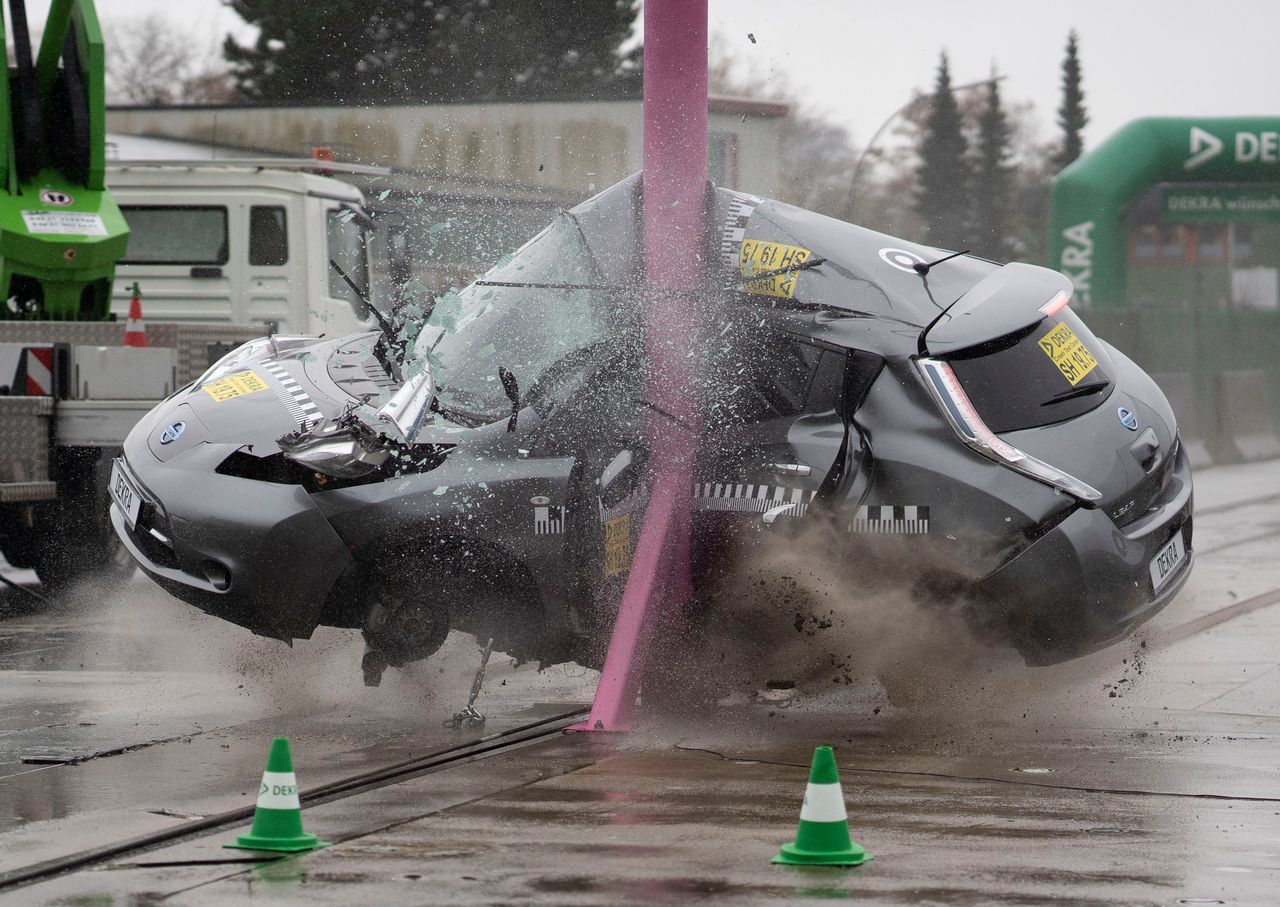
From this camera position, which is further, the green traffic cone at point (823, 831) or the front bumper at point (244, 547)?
the front bumper at point (244, 547)

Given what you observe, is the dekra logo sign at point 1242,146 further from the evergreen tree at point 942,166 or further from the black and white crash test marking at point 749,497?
the evergreen tree at point 942,166

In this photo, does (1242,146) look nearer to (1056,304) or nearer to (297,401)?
(1056,304)

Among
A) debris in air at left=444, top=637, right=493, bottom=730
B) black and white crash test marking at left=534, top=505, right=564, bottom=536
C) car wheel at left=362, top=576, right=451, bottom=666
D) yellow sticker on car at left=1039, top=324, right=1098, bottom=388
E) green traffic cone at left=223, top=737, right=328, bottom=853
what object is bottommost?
debris in air at left=444, top=637, right=493, bottom=730

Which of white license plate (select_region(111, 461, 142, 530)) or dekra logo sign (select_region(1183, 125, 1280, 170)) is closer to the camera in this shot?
white license plate (select_region(111, 461, 142, 530))

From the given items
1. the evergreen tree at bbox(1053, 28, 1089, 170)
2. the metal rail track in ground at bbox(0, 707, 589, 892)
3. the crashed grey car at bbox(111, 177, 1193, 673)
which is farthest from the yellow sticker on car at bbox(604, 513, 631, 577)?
the evergreen tree at bbox(1053, 28, 1089, 170)

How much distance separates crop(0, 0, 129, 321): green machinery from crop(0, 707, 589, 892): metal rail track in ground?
638 cm

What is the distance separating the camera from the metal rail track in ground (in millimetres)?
4934

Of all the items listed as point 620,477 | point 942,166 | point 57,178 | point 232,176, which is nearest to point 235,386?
point 620,477

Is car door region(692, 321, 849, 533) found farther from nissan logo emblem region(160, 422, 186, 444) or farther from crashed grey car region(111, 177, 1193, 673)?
nissan logo emblem region(160, 422, 186, 444)

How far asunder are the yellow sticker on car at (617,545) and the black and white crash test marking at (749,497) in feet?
0.85

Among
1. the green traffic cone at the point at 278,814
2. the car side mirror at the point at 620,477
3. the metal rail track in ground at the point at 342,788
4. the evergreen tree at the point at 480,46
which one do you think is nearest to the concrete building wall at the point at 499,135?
the evergreen tree at the point at 480,46

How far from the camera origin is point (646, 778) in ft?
19.9

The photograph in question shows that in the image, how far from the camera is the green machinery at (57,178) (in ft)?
40.5

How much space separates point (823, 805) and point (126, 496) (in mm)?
3400
